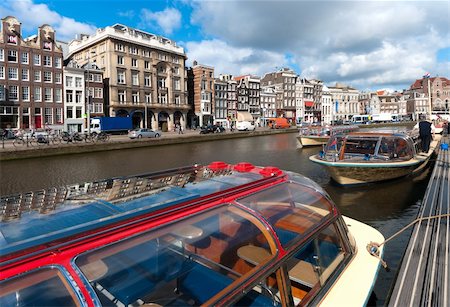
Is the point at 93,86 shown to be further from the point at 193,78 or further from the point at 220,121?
the point at 220,121

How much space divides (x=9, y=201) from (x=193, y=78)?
2699 inches

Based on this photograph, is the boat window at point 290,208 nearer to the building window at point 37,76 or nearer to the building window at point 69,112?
the building window at point 37,76

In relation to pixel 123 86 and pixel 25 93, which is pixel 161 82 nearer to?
pixel 123 86

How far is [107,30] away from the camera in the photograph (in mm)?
52344

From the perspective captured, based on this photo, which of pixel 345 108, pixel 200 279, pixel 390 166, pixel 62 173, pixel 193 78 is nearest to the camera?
pixel 200 279

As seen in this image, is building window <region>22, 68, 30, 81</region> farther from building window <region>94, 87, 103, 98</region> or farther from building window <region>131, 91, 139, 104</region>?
building window <region>131, 91, 139, 104</region>

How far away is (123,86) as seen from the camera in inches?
2098

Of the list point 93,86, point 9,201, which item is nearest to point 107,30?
point 93,86

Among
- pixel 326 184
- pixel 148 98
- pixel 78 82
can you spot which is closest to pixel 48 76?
pixel 78 82

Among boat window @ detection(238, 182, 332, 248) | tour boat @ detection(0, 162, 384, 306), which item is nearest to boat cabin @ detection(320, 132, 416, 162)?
boat window @ detection(238, 182, 332, 248)

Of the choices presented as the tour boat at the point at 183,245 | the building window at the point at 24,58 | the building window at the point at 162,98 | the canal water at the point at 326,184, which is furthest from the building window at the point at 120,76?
the tour boat at the point at 183,245

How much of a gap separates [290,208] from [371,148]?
38.3 ft

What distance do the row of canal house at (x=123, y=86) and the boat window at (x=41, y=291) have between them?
27.6m

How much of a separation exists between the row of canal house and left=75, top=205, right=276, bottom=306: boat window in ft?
85.5
